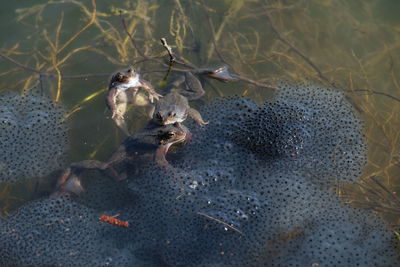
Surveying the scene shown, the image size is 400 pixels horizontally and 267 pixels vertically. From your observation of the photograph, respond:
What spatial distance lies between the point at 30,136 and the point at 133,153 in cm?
108

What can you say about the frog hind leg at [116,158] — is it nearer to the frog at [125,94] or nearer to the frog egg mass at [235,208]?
the frog egg mass at [235,208]

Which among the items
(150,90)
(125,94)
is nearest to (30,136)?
(125,94)

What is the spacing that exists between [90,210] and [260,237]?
154 cm

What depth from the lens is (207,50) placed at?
4.82 m

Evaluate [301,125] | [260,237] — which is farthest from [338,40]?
[260,237]

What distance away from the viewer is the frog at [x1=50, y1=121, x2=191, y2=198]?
3789 mm

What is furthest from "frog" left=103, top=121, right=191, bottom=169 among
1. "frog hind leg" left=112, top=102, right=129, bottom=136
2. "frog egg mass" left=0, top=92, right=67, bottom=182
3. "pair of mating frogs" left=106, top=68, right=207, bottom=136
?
"frog egg mass" left=0, top=92, right=67, bottom=182

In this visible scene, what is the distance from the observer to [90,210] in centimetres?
368

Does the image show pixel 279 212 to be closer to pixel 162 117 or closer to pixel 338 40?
pixel 162 117

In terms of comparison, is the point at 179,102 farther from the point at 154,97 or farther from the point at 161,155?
the point at 161,155

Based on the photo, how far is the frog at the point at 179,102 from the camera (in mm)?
3859

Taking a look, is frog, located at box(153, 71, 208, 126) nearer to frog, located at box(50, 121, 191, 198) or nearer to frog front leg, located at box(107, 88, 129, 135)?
frog, located at box(50, 121, 191, 198)

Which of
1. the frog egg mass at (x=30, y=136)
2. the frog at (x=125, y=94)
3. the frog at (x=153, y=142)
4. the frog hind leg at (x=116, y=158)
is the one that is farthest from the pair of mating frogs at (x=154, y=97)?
the frog egg mass at (x=30, y=136)

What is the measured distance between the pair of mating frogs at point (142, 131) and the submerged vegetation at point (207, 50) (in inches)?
11.1
